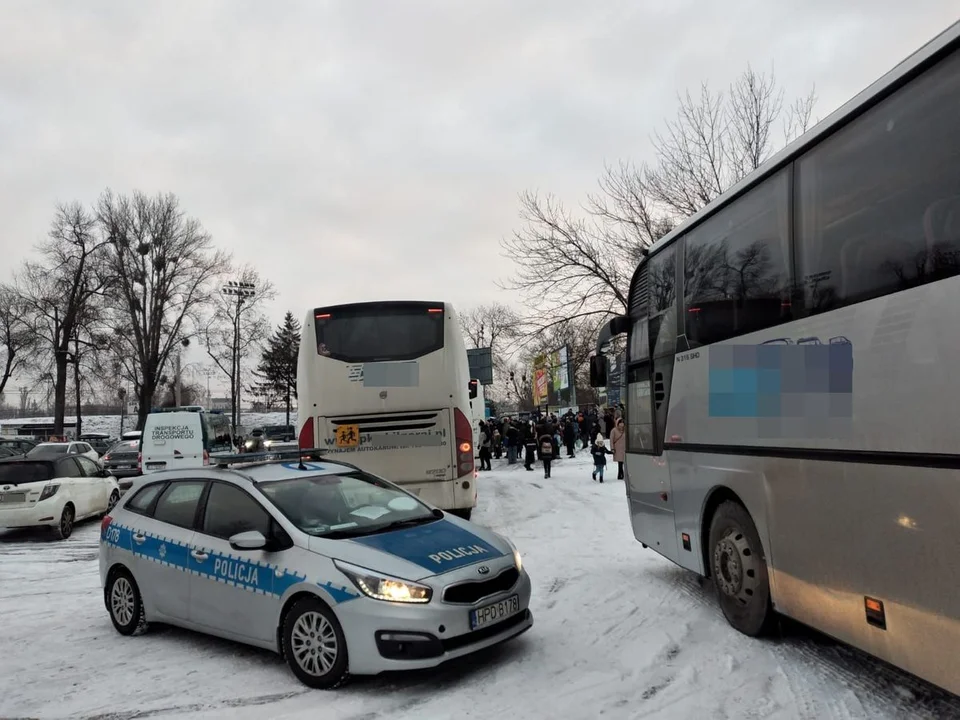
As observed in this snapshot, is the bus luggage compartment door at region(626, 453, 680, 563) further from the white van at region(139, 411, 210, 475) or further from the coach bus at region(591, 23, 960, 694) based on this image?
the white van at region(139, 411, 210, 475)

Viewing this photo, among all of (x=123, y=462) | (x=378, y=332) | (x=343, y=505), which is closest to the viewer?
(x=343, y=505)

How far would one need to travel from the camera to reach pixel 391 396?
1089 cm

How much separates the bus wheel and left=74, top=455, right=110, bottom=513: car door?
13.2 meters

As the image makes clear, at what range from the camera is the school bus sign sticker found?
10.9 metres

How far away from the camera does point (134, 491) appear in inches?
277

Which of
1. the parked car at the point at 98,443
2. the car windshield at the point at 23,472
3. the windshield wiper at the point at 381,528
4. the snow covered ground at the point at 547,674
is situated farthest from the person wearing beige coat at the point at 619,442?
the parked car at the point at 98,443

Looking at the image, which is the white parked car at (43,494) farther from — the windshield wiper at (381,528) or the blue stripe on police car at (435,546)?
the blue stripe on police car at (435,546)

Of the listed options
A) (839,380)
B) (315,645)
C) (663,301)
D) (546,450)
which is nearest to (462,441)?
(663,301)

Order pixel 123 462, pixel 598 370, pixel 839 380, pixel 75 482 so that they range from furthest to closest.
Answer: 1. pixel 123 462
2. pixel 75 482
3. pixel 598 370
4. pixel 839 380

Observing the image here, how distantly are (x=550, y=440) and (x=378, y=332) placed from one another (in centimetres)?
1125

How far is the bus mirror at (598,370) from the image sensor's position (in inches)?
349

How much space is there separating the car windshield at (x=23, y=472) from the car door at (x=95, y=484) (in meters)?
1.36

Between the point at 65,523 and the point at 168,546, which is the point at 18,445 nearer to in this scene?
the point at 65,523

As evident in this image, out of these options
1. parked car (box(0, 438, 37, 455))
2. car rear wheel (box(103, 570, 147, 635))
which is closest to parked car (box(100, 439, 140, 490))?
parked car (box(0, 438, 37, 455))
